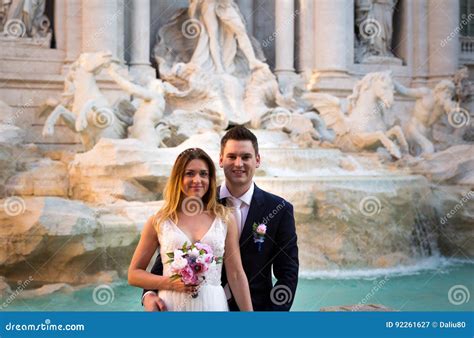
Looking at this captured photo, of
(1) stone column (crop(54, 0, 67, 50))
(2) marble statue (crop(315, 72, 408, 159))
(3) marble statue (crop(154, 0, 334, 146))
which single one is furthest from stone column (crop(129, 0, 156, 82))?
(2) marble statue (crop(315, 72, 408, 159))

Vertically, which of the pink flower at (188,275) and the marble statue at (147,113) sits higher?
the marble statue at (147,113)

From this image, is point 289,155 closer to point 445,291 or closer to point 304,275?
point 304,275

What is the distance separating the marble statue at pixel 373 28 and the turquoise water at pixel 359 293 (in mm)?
7304

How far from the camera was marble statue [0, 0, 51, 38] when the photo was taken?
45.9ft

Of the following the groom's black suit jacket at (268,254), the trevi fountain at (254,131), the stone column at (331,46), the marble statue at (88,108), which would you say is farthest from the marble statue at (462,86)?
the groom's black suit jacket at (268,254)

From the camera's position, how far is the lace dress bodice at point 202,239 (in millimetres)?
3348

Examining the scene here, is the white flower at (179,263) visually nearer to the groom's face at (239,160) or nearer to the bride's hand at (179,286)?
the bride's hand at (179,286)

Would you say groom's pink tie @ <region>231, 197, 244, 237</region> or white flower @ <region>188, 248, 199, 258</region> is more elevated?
groom's pink tie @ <region>231, 197, 244, 237</region>

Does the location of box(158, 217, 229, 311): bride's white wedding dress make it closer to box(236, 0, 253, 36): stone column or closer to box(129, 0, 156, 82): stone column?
box(129, 0, 156, 82): stone column

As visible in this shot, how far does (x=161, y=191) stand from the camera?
10273 mm

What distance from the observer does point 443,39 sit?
17.2 meters

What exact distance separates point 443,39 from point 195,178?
1485cm

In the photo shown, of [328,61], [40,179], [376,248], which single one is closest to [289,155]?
[376,248]

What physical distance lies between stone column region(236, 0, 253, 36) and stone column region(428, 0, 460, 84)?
391 cm
